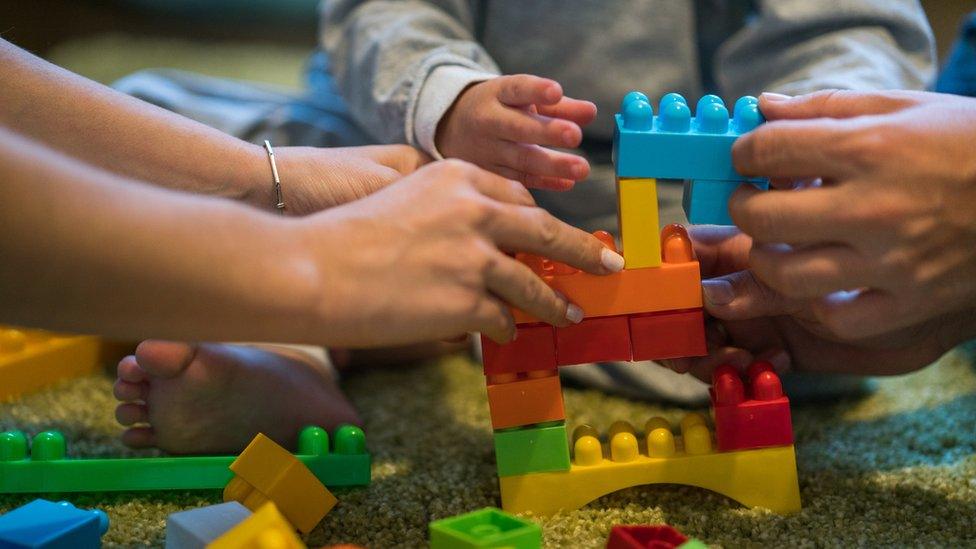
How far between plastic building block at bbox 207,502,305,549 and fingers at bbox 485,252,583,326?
0.22m

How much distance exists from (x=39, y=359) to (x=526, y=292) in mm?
687

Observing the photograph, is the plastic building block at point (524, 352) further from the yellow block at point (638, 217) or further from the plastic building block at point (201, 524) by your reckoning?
the plastic building block at point (201, 524)

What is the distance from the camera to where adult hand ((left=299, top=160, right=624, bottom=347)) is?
0.62 metres

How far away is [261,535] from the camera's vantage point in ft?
2.00

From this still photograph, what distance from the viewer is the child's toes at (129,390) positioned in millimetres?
919

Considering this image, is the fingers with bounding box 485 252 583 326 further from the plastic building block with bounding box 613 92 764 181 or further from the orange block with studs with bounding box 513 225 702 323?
the plastic building block with bounding box 613 92 764 181

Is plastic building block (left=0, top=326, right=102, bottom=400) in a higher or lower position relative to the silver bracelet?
lower

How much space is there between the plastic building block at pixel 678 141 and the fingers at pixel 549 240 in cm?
7

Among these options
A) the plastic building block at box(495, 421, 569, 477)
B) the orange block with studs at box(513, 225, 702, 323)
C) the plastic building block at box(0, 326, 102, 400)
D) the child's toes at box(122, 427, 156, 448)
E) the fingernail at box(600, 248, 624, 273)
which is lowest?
the plastic building block at box(0, 326, 102, 400)

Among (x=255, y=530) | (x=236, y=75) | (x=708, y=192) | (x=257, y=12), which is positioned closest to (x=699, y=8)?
(x=708, y=192)

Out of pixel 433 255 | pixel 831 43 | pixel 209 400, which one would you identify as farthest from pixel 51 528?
pixel 831 43

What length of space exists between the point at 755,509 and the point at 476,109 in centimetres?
46

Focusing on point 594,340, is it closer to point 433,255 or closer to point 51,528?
point 433,255

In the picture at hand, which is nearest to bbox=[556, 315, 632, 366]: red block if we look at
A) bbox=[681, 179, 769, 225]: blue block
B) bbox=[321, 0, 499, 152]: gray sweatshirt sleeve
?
bbox=[681, 179, 769, 225]: blue block
